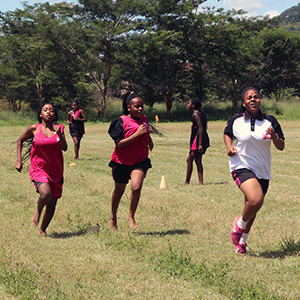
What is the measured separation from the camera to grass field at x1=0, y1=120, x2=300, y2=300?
15.9 ft

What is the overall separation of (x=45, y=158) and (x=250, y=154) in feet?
9.36

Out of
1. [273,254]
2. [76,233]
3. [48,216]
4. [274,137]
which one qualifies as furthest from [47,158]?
[273,254]

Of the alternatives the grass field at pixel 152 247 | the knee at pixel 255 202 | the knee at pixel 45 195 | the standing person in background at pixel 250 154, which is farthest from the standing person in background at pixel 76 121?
the knee at pixel 255 202

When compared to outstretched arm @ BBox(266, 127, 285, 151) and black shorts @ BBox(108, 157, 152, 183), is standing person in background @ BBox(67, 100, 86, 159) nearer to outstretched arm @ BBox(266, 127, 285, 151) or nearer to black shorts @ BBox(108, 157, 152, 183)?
black shorts @ BBox(108, 157, 152, 183)

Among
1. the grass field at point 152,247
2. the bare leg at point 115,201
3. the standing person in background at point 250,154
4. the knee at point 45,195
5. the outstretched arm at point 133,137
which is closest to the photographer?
the grass field at point 152,247

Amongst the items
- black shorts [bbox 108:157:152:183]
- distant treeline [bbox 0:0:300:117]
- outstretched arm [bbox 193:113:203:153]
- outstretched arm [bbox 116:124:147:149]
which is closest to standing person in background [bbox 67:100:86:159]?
outstretched arm [bbox 193:113:203:153]

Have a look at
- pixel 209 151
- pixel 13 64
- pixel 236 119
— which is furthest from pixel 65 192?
pixel 13 64

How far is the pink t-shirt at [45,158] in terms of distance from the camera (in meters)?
7.11

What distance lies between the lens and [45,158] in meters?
7.15

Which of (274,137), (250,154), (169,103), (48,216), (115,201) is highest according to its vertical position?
(274,137)

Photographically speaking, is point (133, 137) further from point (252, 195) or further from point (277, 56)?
point (277, 56)

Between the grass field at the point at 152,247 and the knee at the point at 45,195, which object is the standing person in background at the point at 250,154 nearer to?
the grass field at the point at 152,247

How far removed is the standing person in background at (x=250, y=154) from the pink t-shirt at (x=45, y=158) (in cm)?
247

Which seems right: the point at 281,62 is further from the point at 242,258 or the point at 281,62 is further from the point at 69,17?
the point at 242,258
